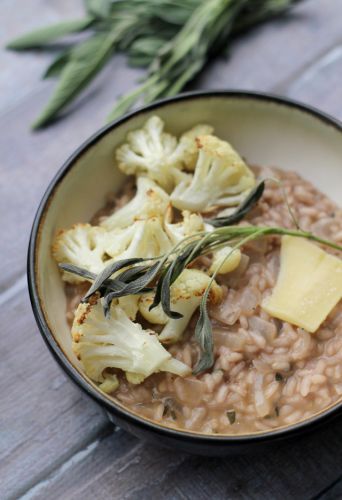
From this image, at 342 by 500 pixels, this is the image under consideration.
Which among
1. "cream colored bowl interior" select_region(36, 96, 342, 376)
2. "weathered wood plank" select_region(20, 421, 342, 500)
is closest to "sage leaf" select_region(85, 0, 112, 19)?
"cream colored bowl interior" select_region(36, 96, 342, 376)

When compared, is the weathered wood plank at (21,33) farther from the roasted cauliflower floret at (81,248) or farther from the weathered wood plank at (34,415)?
the weathered wood plank at (34,415)

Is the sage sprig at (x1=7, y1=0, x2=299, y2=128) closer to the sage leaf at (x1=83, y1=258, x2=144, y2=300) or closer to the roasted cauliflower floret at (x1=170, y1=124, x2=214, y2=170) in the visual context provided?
the roasted cauliflower floret at (x1=170, y1=124, x2=214, y2=170)

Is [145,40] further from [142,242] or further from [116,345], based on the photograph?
[116,345]

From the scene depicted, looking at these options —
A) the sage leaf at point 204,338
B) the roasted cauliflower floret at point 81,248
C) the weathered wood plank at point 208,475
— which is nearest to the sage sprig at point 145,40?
the roasted cauliflower floret at point 81,248

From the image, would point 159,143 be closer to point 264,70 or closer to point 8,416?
point 264,70

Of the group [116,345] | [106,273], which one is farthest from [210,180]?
[116,345]

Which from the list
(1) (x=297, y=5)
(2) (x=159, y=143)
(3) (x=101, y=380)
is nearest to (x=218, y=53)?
(1) (x=297, y=5)
